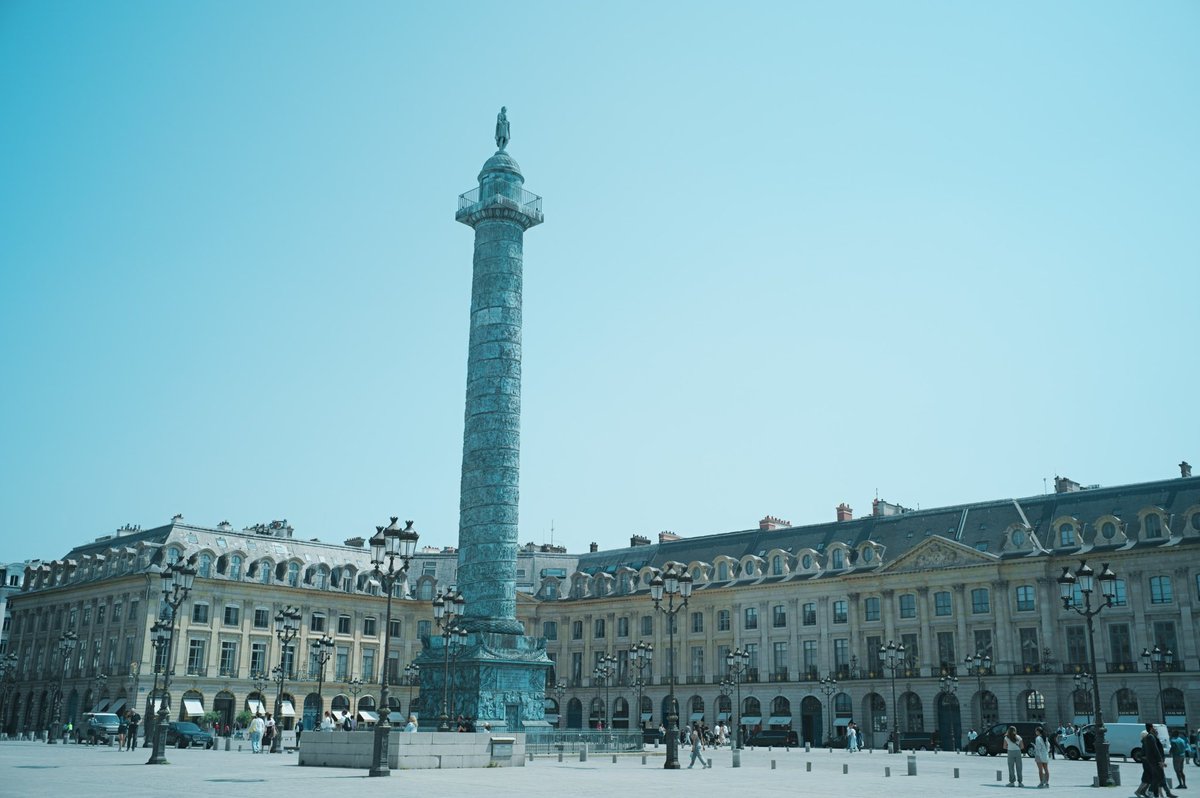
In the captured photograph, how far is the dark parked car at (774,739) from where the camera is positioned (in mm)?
54656

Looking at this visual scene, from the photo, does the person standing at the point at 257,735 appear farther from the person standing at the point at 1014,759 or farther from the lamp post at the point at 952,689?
the lamp post at the point at 952,689

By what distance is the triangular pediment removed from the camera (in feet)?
176

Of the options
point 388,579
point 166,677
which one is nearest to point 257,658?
point 166,677

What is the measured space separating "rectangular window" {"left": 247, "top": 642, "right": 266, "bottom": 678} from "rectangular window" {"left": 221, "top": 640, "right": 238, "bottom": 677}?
983mm

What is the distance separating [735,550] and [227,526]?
30407 millimetres

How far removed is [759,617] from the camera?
61281 millimetres

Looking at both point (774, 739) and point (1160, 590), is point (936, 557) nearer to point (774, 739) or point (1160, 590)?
point (1160, 590)

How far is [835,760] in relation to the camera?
120ft

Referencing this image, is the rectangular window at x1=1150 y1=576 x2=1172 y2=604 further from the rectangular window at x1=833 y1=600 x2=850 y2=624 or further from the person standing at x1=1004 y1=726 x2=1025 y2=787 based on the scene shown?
the person standing at x1=1004 y1=726 x2=1025 y2=787

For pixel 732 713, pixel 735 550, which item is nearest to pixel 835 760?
pixel 732 713

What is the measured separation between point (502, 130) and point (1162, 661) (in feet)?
114

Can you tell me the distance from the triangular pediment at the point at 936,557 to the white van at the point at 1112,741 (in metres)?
14.8

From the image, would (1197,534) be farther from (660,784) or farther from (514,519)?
(660,784)

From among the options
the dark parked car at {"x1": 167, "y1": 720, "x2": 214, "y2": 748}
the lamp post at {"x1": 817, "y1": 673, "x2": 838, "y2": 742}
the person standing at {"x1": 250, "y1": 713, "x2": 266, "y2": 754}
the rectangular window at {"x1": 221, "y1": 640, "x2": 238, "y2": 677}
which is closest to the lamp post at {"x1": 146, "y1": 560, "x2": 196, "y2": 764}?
the person standing at {"x1": 250, "y1": 713, "x2": 266, "y2": 754}
